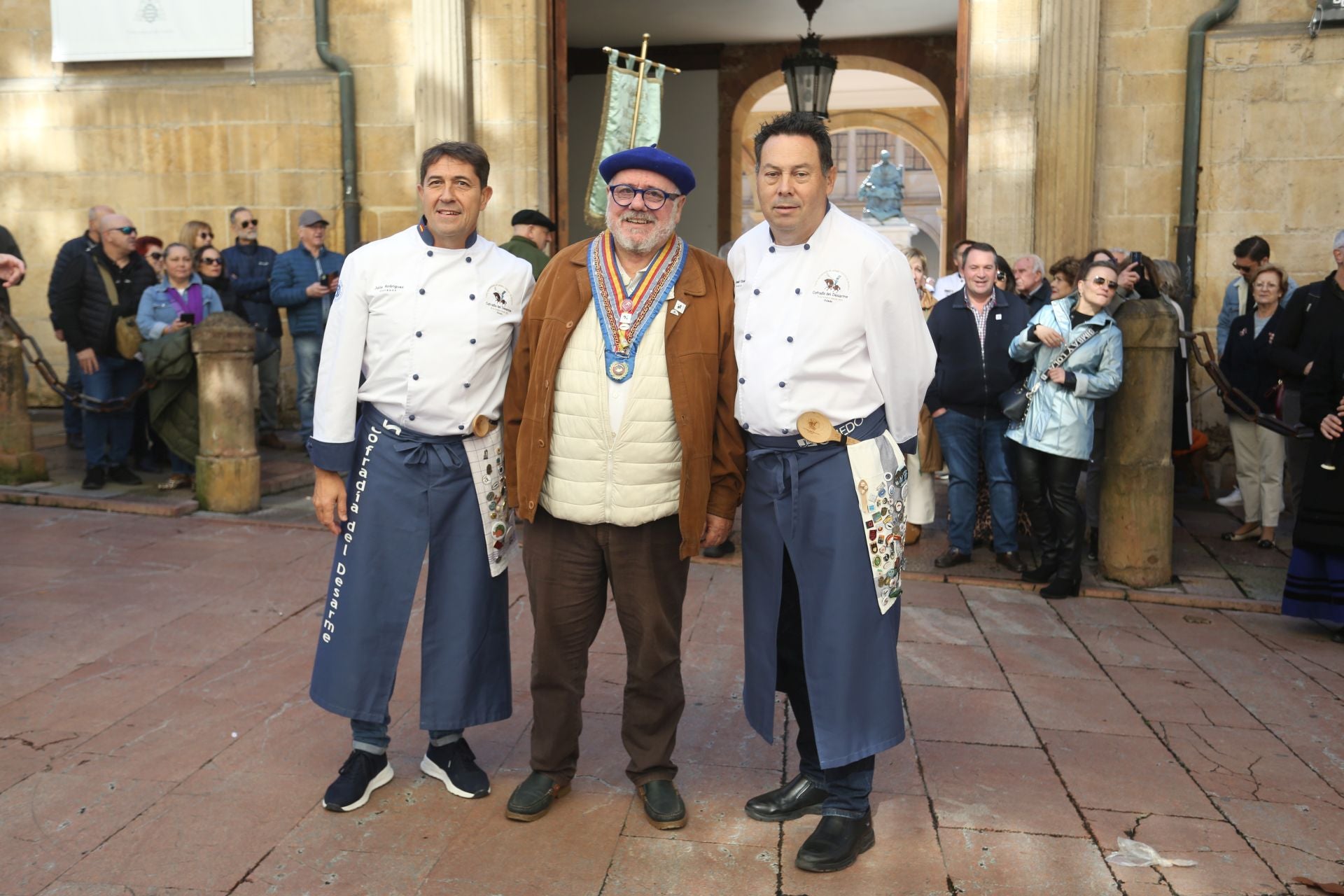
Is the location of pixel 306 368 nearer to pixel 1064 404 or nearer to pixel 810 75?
pixel 810 75

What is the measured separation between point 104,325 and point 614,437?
573 centimetres

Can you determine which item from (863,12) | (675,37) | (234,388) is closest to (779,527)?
(234,388)

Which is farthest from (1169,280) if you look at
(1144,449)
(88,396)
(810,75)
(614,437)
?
(88,396)

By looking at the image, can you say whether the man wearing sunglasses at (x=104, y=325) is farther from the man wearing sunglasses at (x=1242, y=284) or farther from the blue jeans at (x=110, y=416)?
the man wearing sunglasses at (x=1242, y=284)

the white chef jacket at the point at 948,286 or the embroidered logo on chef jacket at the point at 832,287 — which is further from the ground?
the white chef jacket at the point at 948,286

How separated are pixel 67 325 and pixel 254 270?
1.66m

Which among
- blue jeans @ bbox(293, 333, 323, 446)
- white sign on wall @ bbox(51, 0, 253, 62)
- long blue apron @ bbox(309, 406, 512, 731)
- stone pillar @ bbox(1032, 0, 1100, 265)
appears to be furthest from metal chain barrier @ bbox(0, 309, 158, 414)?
stone pillar @ bbox(1032, 0, 1100, 265)

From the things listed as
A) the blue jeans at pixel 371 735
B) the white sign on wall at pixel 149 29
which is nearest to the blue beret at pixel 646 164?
the blue jeans at pixel 371 735

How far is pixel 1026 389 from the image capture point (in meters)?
6.20

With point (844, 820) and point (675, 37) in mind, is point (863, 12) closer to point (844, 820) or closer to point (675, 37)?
point (675, 37)

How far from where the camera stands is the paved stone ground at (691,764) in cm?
313

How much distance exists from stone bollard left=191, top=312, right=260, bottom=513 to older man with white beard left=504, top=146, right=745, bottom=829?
4506mm

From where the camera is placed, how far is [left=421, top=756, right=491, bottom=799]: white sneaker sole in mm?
3545

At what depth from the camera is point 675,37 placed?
15.4 m
